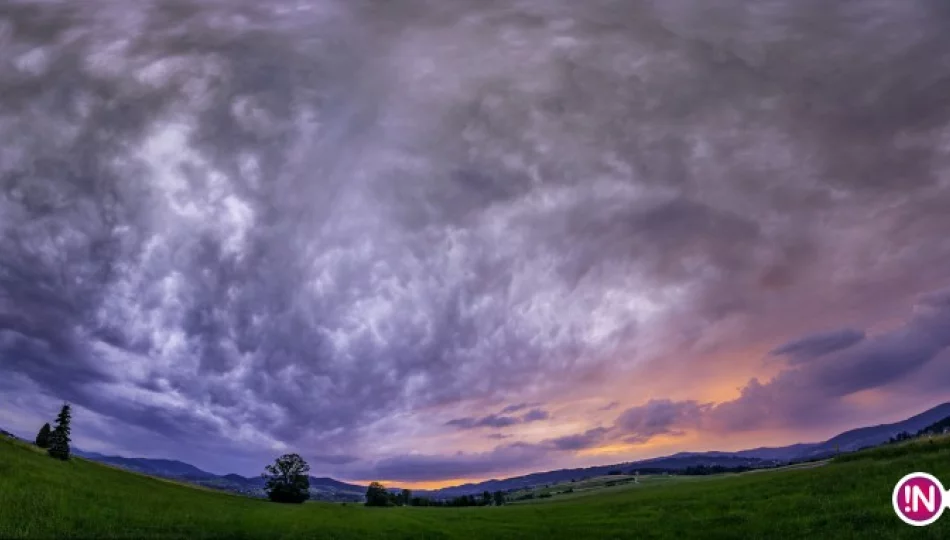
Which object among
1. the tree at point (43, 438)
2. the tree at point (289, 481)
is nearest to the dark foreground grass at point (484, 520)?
the tree at point (43, 438)

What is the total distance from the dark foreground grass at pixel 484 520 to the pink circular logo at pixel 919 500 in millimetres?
687

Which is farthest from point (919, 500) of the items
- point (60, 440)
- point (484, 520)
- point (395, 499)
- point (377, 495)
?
point (395, 499)

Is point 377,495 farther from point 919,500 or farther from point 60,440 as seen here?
point 919,500

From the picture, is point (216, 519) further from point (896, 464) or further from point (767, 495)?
point (896, 464)

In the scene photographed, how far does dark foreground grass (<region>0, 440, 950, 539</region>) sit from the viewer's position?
37.7m

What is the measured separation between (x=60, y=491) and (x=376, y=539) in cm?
2760

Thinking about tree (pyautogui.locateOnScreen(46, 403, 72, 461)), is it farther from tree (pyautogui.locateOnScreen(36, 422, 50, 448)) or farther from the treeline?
the treeline

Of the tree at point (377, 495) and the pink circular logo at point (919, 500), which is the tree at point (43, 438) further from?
the pink circular logo at point (919, 500)

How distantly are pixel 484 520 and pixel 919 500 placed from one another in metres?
46.1

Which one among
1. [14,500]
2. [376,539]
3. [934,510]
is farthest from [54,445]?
[934,510]

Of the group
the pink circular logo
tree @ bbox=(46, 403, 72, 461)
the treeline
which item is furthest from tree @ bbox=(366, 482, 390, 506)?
the pink circular logo

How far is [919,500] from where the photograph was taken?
115 ft

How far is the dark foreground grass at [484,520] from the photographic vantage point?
124 ft

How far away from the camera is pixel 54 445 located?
75.8 metres
